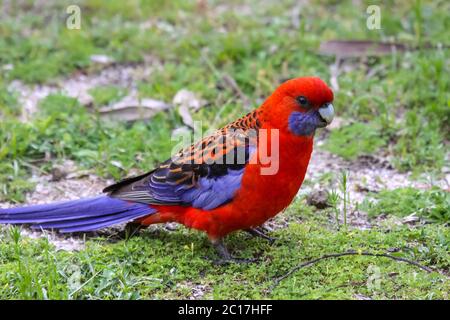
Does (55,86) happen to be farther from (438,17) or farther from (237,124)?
(438,17)

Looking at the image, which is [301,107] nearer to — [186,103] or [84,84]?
[186,103]

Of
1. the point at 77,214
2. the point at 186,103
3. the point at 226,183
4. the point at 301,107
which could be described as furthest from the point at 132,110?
the point at 301,107

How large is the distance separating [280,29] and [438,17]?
1.66m

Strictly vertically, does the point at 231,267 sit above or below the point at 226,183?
below

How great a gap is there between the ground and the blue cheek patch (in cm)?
64

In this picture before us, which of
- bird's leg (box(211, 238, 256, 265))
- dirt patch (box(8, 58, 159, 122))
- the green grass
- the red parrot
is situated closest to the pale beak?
the red parrot

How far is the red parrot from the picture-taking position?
14.8 ft

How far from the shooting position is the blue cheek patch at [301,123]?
455 centimetres

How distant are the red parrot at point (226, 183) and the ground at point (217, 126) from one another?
0.15 metres

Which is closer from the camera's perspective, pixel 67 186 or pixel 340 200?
pixel 340 200

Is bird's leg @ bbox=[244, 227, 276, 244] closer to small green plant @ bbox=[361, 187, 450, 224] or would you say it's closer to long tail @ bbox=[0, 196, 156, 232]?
long tail @ bbox=[0, 196, 156, 232]

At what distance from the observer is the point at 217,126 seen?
21.0ft

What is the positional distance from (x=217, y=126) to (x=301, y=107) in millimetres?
1899

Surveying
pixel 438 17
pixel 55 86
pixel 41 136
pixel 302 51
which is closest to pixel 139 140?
pixel 41 136
